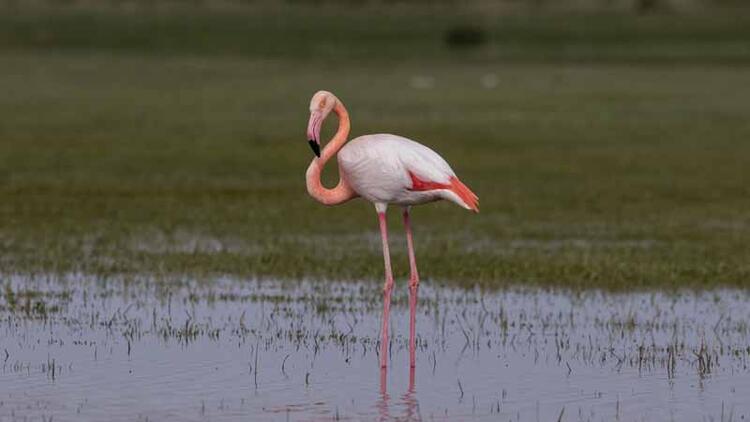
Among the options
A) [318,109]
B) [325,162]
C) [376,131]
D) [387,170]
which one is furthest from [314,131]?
[376,131]

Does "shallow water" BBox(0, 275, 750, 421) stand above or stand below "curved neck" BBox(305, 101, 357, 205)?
below

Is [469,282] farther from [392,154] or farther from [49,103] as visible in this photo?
[49,103]

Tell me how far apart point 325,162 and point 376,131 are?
2359 centimetres

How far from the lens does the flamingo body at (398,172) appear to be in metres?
12.6

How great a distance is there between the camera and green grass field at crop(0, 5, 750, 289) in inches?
707

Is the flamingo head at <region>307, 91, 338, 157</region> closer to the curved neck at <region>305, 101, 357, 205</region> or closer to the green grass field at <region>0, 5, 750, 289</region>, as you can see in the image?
the curved neck at <region>305, 101, 357, 205</region>

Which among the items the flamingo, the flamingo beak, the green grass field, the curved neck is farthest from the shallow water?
the flamingo beak

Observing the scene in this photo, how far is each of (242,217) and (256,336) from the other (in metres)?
8.62

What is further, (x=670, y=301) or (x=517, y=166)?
(x=517, y=166)

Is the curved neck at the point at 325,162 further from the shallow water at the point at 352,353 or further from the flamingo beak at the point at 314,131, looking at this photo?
the shallow water at the point at 352,353

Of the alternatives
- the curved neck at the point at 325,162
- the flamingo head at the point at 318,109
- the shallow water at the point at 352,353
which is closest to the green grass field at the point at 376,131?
the shallow water at the point at 352,353

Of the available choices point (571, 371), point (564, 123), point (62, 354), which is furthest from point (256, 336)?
point (564, 123)

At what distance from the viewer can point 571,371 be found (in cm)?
1213

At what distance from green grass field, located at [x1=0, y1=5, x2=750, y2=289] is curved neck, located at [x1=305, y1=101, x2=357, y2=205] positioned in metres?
3.36
